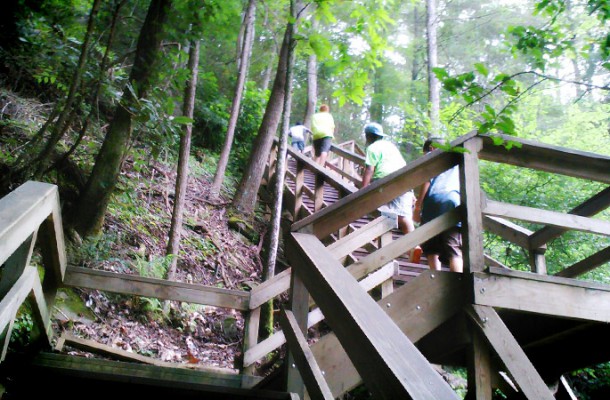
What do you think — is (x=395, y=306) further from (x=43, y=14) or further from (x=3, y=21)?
(x=3, y=21)

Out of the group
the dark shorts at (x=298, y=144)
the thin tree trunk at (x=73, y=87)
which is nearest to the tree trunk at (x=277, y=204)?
the thin tree trunk at (x=73, y=87)

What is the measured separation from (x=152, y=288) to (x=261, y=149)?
619cm

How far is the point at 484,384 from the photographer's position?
2.50 m

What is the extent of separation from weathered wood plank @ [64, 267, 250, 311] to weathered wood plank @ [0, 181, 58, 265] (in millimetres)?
1318

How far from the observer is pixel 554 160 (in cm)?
289

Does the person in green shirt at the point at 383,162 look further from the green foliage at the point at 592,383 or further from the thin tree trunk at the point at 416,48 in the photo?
the thin tree trunk at the point at 416,48

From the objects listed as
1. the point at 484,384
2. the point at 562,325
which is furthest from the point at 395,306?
the point at 562,325

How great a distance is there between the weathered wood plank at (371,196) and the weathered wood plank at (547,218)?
0.42m

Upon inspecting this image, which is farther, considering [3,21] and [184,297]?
[3,21]

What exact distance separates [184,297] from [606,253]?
3.52 metres

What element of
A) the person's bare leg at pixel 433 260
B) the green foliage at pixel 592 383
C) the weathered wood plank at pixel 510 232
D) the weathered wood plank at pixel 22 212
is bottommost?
the green foliage at pixel 592 383

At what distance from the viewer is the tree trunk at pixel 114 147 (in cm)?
507

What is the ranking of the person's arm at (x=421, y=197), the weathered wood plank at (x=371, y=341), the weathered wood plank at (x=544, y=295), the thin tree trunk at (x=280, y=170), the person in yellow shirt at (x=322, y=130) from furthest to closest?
the person in yellow shirt at (x=322, y=130)
the thin tree trunk at (x=280, y=170)
the person's arm at (x=421, y=197)
the weathered wood plank at (x=544, y=295)
the weathered wood plank at (x=371, y=341)

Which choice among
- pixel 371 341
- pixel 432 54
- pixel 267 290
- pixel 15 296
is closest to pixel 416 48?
pixel 432 54
